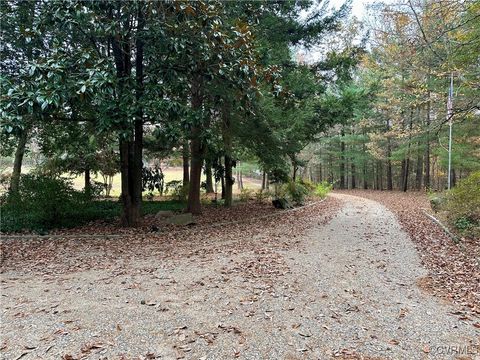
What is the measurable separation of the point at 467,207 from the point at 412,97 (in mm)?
10714

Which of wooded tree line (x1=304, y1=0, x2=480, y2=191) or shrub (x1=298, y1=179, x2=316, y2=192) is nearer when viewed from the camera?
wooded tree line (x1=304, y1=0, x2=480, y2=191)

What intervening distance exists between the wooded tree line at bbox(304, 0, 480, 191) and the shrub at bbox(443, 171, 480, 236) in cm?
162

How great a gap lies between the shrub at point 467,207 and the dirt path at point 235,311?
243 cm

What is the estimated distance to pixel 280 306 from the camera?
348cm

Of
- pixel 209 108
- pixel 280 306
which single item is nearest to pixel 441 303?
pixel 280 306

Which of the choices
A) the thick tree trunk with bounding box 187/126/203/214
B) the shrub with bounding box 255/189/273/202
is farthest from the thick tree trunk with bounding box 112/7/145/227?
the shrub with bounding box 255/189/273/202

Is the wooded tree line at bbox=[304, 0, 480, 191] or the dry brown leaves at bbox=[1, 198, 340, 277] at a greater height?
the wooded tree line at bbox=[304, 0, 480, 191]

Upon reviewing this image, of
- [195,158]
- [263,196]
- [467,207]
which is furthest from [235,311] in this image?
[263,196]

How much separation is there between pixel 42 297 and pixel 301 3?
10.4 m

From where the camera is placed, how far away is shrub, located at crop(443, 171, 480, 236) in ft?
22.5

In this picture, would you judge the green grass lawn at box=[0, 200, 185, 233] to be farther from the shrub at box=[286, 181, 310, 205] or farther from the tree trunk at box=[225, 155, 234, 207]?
the shrub at box=[286, 181, 310, 205]

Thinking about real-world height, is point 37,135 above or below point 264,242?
above

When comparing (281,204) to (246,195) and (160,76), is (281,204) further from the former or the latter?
(160,76)

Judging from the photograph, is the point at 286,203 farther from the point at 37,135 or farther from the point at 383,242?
the point at 37,135
